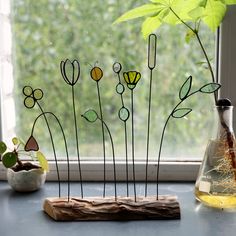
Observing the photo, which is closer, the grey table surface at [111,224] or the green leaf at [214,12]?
the grey table surface at [111,224]

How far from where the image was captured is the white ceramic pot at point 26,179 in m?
0.97

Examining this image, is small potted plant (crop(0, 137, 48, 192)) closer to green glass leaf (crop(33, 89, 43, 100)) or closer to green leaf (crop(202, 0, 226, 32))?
green glass leaf (crop(33, 89, 43, 100))

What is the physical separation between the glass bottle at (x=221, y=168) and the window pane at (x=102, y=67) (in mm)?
202

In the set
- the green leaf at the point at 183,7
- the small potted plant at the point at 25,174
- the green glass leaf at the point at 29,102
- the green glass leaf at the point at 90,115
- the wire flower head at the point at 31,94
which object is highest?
the green leaf at the point at 183,7

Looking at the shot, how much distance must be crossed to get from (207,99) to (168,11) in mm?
292

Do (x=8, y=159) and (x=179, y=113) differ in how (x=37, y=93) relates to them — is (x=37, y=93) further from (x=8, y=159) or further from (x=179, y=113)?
(x=179, y=113)

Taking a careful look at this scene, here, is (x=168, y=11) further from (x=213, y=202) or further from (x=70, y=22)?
(x=213, y=202)

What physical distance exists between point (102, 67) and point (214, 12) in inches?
12.6

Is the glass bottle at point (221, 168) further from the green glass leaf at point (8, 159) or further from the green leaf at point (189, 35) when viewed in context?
the green glass leaf at point (8, 159)

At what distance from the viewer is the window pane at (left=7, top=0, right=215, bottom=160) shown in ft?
3.49

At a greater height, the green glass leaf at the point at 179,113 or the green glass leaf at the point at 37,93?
the green glass leaf at the point at 37,93

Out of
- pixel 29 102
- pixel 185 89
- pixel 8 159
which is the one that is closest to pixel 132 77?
pixel 185 89

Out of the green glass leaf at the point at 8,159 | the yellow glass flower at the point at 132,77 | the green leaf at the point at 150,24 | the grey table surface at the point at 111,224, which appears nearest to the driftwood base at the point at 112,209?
the grey table surface at the point at 111,224

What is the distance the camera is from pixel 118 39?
1.07 metres
